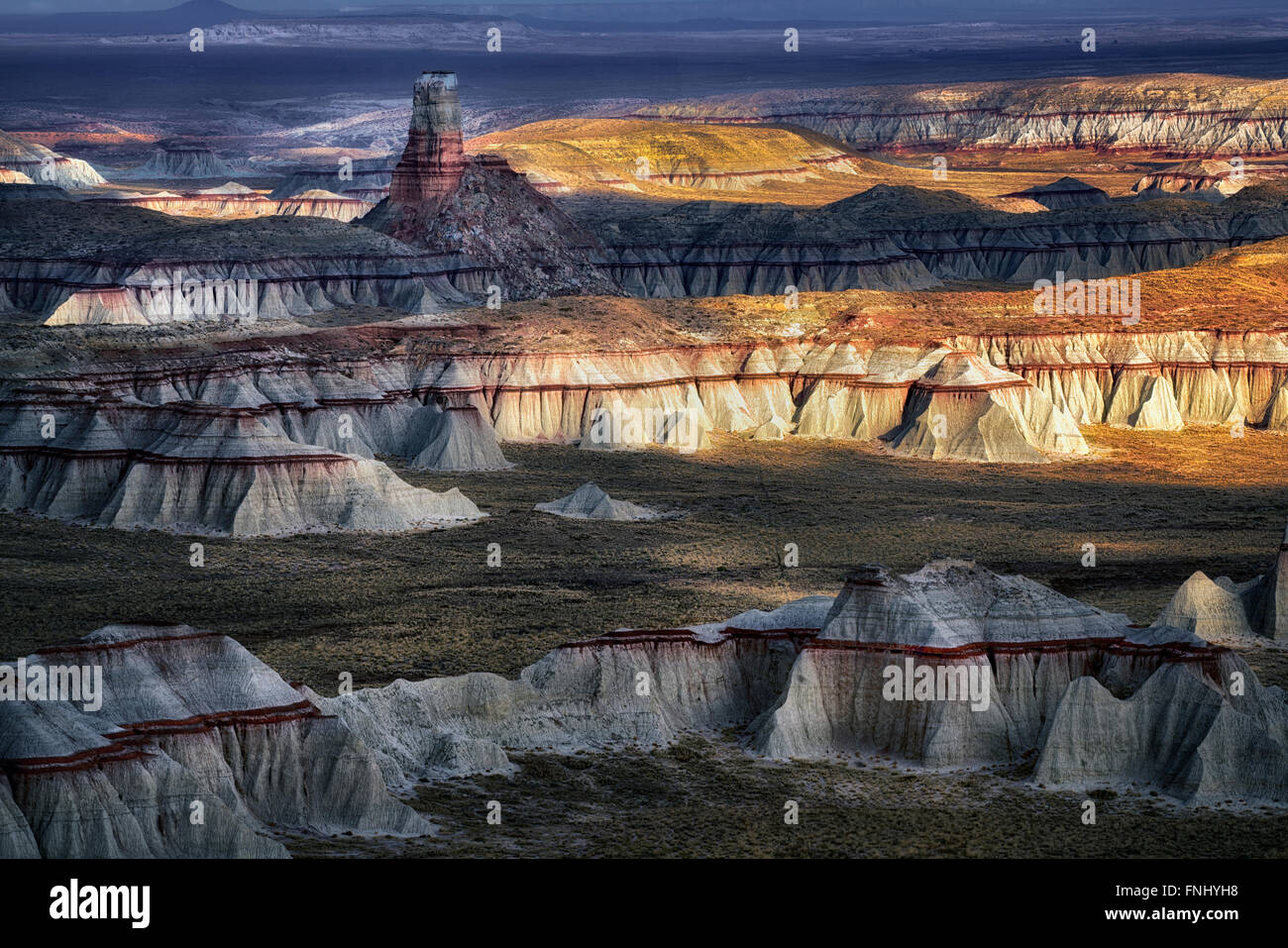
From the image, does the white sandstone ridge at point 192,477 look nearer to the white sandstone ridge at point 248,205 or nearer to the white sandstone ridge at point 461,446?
the white sandstone ridge at point 461,446

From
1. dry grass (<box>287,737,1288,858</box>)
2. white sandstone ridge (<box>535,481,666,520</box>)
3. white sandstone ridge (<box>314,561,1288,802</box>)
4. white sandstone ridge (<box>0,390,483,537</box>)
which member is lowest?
dry grass (<box>287,737,1288,858</box>)

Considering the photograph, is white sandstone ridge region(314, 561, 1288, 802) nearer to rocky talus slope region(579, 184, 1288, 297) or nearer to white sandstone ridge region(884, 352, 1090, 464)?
white sandstone ridge region(884, 352, 1090, 464)

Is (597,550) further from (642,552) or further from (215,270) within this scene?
(215,270)

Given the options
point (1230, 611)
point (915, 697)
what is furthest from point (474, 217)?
point (915, 697)

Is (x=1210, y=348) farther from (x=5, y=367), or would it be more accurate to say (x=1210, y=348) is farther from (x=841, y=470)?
(x=5, y=367)

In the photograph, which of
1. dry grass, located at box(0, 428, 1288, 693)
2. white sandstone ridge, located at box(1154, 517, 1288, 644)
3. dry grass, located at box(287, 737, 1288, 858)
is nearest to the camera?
dry grass, located at box(287, 737, 1288, 858)

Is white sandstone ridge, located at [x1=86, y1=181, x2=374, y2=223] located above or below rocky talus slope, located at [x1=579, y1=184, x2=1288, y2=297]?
above

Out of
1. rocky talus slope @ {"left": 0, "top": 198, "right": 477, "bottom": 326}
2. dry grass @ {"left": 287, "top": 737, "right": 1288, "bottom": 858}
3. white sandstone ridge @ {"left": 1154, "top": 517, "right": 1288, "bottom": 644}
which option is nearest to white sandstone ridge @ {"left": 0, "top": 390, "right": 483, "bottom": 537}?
white sandstone ridge @ {"left": 1154, "top": 517, "right": 1288, "bottom": 644}

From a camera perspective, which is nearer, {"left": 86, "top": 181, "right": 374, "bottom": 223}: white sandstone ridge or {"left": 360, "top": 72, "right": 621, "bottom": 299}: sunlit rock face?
{"left": 360, "top": 72, "right": 621, "bottom": 299}: sunlit rock face
